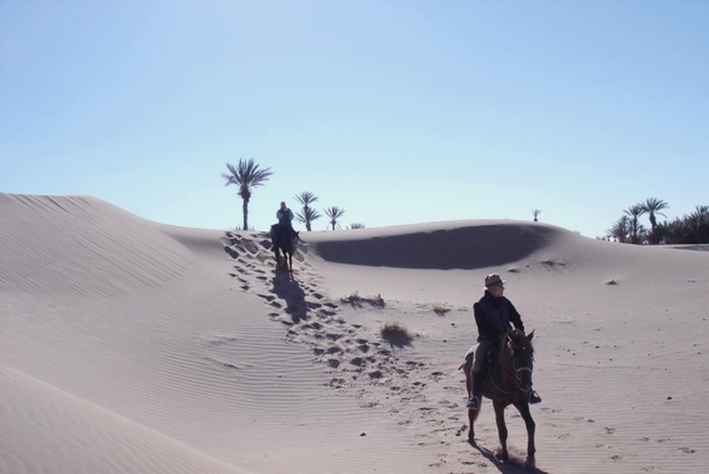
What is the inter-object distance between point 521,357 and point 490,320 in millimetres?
Result: 961

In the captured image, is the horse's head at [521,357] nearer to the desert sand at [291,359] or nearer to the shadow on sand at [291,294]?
the desert sand at [291,359]

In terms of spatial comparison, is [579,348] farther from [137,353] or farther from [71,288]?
[71,288]

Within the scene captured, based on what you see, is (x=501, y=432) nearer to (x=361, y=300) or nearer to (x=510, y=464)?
(x=510, y=464)

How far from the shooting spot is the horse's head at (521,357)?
7398 millimetres

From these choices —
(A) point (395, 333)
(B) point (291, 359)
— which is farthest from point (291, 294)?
(B) point (291, 359)

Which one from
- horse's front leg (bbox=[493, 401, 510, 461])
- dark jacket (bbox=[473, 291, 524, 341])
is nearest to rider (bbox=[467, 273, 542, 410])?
dark jacket (bbox=[473, 291, 524, 341])

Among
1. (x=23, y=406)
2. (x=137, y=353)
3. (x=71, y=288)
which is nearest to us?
(x=23, y=406)

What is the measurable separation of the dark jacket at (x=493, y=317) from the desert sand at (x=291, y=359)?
61.1 inches

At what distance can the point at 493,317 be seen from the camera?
8375 millimetres

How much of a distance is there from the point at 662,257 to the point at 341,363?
66.7 ft

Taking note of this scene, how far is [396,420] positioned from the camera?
418 inches

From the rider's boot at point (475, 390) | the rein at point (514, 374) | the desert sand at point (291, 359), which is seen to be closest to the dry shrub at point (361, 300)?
the desert sand at point (291, 359)

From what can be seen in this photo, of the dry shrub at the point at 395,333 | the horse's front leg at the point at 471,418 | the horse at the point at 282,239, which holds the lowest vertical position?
the horse's front leg at the point at 471,418

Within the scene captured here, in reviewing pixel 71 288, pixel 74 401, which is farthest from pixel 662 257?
pixel 74 401
